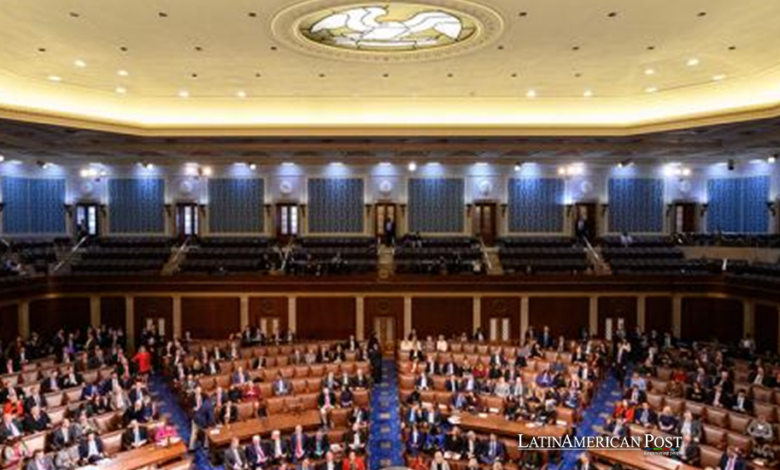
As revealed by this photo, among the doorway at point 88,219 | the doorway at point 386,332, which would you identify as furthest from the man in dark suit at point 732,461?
the doorway at point 88,219

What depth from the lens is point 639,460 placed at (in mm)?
10273

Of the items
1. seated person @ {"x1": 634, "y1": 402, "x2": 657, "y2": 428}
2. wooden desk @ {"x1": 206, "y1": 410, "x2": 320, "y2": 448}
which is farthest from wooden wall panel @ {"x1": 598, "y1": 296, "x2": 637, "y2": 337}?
wooden desk @ {"x1": 206, "y1": 410, "x2": 320, "y2": 448}

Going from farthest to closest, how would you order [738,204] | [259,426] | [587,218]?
[587,218] → [738,204] → [259,426]

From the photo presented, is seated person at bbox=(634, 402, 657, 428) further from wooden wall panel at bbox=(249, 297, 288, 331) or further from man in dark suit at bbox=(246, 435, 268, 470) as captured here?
wooden wall panel at bbox=(249, 297, 288, 331)

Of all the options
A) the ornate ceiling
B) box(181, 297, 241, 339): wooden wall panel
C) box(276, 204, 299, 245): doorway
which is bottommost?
box(181, 297, 241, 339): wooden wall panel

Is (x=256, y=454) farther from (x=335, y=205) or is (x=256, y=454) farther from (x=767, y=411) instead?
(x=335, y=205)

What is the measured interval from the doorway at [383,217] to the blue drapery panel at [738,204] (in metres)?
13.5

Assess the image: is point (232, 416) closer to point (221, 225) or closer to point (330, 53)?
point (330, 53)

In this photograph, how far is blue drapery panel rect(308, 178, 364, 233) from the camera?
25.3 metres

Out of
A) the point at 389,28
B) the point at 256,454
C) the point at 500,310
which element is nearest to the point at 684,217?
the point at 500,310

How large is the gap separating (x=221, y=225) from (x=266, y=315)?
6.05 metres

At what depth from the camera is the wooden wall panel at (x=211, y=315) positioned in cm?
2133

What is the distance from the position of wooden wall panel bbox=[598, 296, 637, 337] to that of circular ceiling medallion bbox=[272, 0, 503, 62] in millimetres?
12509

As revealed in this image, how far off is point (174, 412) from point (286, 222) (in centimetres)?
1186
